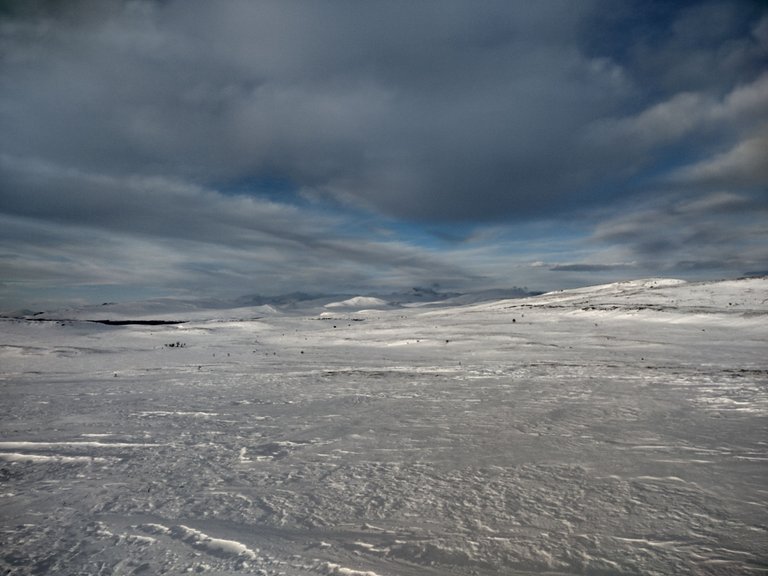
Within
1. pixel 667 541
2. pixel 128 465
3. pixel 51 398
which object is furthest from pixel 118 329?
pixel 667 541

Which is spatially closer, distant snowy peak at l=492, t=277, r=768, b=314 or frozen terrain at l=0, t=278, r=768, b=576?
frozen terrain at l=0, t=278, r=768, b=576

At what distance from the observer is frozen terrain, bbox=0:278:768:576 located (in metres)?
3.20

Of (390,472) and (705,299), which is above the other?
(705,299)

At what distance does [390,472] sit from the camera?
15.6 ft

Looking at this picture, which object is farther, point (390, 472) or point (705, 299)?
point (705, 299)

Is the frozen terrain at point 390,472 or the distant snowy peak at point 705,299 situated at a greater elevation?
the distant snowy peak at point 705,299

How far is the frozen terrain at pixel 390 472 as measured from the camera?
3.20 metres

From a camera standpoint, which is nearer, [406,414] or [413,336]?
[406,414]

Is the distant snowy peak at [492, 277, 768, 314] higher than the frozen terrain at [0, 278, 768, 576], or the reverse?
the distant snowy peak at [492, 277, 768, 314]

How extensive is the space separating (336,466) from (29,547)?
106 inches

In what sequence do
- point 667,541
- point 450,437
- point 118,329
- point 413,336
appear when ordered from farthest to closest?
point 118,329 < point 413,336 < point 450,437 < point 667,541

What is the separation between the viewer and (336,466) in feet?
16.2

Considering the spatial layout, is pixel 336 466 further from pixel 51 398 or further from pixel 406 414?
pixel 51 398

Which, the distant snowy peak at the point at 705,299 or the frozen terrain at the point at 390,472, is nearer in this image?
the frozen terrain at the point at 390,472
